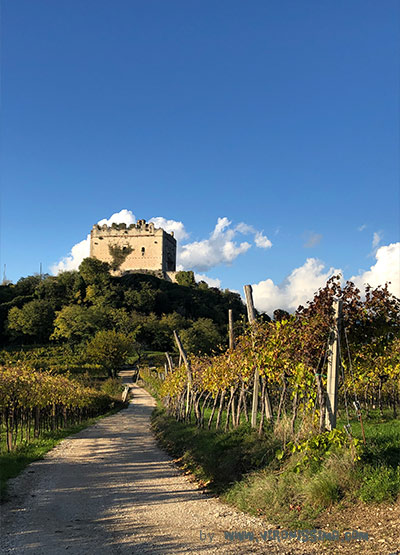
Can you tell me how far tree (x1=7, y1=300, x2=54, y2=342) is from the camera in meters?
60.3

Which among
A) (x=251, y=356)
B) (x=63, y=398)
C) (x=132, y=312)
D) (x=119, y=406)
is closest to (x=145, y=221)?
(x=132, y=312)

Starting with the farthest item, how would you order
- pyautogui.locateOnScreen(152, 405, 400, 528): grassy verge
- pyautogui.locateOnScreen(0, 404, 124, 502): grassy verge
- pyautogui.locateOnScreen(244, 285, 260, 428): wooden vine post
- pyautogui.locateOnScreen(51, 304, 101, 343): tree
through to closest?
1. pyautogui.locateOnScreen(51, 304, 101, 343): tree
2. pyautogui.locateOnScreen(244, 285, 260, 428): wooden vine post
3. pyautogui.locateOnScreen(0, 404, 124, 502): grassy verge
4. pyautogui.locateOnScreen(152, 405, 400, 528): grassy verge

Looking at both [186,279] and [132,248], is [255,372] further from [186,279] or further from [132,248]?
[132,248]

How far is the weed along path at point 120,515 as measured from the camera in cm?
454

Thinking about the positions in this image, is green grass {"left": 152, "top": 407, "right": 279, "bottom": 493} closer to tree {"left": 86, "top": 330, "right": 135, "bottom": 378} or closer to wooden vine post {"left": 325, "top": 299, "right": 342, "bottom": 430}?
wooden vine post {"left": 325, "top": 299, "right": 342, "bottom": 430}

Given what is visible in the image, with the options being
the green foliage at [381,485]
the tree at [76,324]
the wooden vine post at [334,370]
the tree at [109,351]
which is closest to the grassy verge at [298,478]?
the green foliage at [381,485]

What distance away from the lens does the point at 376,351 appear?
6.72 m

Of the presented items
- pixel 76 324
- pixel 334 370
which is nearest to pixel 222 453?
pixel 334 370

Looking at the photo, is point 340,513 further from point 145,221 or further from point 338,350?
point 145,221

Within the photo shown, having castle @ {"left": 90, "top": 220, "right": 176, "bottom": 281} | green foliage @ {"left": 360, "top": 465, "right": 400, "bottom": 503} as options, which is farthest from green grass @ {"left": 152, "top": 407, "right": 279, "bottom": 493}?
castle @ {"left": 90, "top": 220, "right": 176, "bottom": 281}

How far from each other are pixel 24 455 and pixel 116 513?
17.2 feet

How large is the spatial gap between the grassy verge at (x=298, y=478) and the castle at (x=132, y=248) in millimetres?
77782

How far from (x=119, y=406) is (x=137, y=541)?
66.3ft

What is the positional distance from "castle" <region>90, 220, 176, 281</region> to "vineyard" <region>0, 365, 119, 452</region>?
66.5 meters
